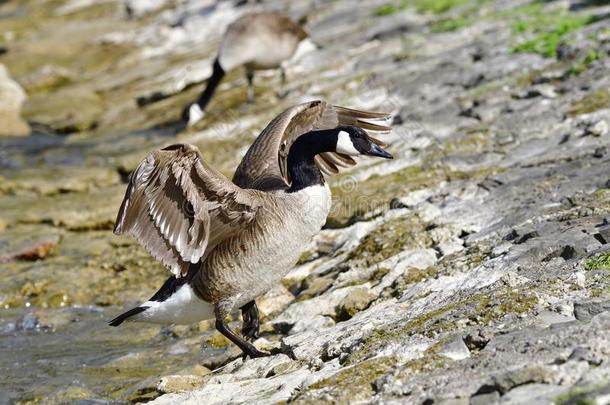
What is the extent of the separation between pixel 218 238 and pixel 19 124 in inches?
504

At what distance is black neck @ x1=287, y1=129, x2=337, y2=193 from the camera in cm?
709

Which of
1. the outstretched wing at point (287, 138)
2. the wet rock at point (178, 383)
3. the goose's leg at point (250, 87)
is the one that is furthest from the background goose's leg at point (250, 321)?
the goose's leg at point (250, 87)

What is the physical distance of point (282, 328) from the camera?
7.80 metres

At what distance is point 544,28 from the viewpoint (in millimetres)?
13320

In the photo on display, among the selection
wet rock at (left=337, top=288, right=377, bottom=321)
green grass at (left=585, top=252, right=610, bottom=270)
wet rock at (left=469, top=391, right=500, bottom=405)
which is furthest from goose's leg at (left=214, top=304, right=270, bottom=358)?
wet rock at (left=469, top=391, right=500, bottom=405)

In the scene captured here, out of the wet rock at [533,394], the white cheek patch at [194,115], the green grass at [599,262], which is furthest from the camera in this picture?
the white cheek patch at [194,115]

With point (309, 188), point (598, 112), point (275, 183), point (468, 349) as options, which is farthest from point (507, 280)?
point (598, 112)

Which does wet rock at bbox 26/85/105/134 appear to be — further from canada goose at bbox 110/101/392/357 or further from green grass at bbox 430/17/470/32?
canada goose at bbox 110/101/392/357

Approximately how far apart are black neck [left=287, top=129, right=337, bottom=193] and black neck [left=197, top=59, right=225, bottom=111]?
30.7ft

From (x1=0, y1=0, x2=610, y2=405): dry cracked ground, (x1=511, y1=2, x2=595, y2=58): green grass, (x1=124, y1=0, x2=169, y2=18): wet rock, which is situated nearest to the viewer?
(x1=0, y1=0, x2=610, y2=405): dry cracked ground

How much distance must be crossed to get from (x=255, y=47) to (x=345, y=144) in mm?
9453

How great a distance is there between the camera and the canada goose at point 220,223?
22.8 ft

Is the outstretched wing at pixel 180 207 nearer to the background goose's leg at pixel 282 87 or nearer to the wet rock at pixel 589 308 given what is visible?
the wet rock at pixel 589 308

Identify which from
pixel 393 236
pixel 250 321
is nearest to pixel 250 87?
pixel 393 236
